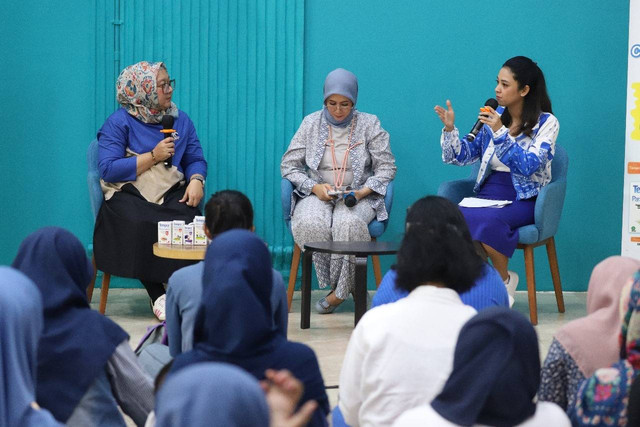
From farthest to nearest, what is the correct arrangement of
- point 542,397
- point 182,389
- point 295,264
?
point 295,264 → point 542,397 → point 182,389

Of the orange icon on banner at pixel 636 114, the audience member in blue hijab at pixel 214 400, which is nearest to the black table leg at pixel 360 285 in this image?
the orange icon on banner at pixel 636 114

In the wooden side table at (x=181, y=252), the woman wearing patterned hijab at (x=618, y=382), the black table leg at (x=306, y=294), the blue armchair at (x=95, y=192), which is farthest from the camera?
the blue armchair at (x=95, y=192)

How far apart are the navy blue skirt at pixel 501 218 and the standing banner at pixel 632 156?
558mm

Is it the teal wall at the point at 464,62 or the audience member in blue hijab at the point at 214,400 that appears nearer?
A: the audience member in blue hijab at the point at 214,400

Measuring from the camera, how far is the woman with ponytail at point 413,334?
Result: 6.87ft

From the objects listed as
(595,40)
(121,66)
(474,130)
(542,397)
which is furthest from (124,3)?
(542,397)

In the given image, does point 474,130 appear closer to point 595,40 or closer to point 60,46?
point 595,40

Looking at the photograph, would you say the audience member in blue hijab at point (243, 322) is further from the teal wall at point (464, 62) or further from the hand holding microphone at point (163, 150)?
the teal wall at point (464, 62)

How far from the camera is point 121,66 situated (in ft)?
18.8

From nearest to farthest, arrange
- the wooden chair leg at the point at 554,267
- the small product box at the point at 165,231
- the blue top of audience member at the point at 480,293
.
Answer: the blue top of audience member at the point at 480,293, the small product box at the point at 165,231, the wooden chair leg at the point at 554,267

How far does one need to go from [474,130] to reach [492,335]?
3419mm

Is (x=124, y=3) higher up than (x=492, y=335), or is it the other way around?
(x=124, y=3)

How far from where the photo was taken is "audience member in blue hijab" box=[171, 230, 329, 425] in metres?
1.90

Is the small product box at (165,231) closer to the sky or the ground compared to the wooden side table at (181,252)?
closer to the sky
